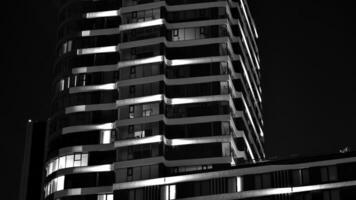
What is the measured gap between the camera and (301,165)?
129 meters

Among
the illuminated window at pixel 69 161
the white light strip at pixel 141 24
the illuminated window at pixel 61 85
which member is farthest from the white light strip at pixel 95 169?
the white light strip at pixel 141 24

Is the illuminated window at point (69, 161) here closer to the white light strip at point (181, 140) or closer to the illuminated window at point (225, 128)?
the white light strip at point (181, 140)

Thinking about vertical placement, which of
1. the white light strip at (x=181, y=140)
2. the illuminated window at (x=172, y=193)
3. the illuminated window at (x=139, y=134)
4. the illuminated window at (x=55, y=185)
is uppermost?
the illuminated window at (x=139, y=134)

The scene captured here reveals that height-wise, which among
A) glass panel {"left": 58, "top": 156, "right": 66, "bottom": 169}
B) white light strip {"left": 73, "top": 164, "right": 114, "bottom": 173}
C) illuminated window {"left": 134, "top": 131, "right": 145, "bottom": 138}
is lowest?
white light strip {"left": 73, "top": 164, "right": 114, "bottom": 173}

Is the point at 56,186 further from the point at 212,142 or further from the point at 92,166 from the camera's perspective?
the point at 212,142

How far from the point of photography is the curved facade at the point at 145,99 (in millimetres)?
144750

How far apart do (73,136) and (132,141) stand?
13.0 meters

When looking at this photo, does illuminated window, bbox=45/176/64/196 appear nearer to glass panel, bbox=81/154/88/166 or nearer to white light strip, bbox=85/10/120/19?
glass panel, bbox=81/154/88/166

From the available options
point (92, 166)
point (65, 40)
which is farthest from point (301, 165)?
point (65, 40)

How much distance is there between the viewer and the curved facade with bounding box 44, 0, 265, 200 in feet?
475

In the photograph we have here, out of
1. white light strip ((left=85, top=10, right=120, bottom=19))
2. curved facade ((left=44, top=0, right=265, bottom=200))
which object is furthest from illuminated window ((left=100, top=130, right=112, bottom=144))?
white light strip ((left=85, top=10, right=120, bottom=19))

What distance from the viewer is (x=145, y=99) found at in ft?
495

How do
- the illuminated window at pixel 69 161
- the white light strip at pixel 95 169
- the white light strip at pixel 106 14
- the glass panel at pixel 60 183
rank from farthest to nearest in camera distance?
the white light strip at pixel 106 14 → the illuminated window at pixel 69 161 → the glass panel at pixel 60 183 → the white light strip at pixel 95 169

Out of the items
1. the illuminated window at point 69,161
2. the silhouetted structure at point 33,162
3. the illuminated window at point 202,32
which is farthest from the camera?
the silhouetted structure at point 33,162
